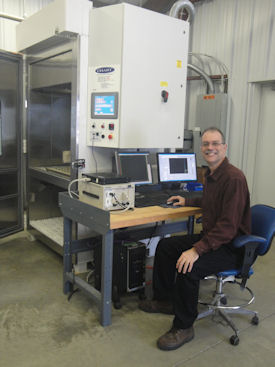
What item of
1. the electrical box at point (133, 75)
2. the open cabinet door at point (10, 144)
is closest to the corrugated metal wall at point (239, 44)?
the electrical box at point (133, 75)

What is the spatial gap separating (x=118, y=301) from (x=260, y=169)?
10.4 feet

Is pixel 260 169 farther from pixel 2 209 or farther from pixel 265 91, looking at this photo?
pixel 2 209

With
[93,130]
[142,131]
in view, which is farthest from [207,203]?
[93,130]

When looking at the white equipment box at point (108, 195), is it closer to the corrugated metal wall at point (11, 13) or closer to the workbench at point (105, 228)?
the workbench at point (105, 228)

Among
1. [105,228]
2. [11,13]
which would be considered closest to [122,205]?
[105,228]

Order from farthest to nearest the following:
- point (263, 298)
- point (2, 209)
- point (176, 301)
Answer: point (2, 209) < point (263, 298) < point (176, 301)

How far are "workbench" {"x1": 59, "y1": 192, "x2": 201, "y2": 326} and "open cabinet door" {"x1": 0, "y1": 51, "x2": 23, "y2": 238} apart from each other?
1492 mm

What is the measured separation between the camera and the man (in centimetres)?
205

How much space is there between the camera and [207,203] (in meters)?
2.25

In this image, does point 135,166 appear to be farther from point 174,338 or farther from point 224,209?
point 174,338

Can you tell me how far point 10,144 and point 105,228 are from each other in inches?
86.0

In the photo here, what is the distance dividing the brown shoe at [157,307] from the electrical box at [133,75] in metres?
1.21

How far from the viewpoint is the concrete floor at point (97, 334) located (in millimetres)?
1966

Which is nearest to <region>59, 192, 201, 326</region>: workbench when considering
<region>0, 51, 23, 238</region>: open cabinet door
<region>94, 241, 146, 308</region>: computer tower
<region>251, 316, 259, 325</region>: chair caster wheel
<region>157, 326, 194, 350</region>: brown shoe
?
<region>94, 241, 146, 308</region>: computer tower
